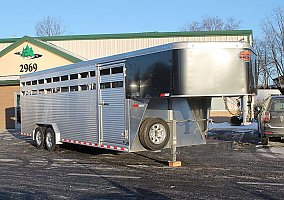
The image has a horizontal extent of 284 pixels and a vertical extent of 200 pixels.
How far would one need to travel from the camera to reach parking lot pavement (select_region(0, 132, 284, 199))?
26.3ft

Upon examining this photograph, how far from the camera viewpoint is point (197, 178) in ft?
30.6

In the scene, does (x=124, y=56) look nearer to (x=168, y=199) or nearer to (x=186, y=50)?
(x=186, y=50)

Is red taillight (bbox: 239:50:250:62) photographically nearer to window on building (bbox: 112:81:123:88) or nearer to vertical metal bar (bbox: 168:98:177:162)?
vertical metal bar (bbox: 168:98:177:162)

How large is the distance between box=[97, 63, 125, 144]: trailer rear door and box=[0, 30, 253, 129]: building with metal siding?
15109mm

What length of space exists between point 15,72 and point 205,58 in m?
20.2

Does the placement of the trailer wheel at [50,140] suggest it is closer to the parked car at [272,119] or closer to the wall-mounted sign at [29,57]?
the parked car at [272,119]

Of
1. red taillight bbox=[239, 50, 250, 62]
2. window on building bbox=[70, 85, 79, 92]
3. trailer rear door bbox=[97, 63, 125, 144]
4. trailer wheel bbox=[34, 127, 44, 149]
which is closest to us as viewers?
red taillight bbox=[239, 50, 250, 62]

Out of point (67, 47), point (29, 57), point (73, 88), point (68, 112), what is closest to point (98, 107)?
point (73, 88)

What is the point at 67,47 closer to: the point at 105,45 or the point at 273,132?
the point at 105,45

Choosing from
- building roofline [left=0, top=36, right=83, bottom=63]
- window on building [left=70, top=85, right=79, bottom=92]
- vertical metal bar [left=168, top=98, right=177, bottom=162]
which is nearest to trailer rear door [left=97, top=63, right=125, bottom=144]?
vertical metal bar [left=168, top=98, right=177, bottom=162]

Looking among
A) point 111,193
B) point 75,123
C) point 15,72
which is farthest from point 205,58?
point 15,72

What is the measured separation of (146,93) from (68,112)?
12.9ft

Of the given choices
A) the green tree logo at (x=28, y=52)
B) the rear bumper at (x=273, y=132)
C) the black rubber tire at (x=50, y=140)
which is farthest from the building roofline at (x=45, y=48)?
the rear bumper at (x=273, y=132)

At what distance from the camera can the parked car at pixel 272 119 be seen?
1452cm
